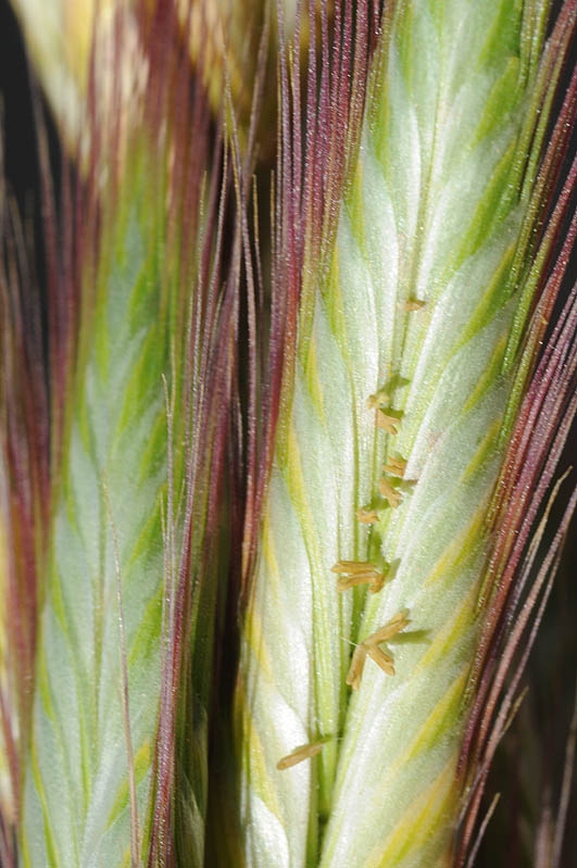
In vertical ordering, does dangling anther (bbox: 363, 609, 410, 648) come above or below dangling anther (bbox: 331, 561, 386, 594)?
below

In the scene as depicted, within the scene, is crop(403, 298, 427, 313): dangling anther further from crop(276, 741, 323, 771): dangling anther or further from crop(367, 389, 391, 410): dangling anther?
crop(276, 741, 323, 771): dangling anther

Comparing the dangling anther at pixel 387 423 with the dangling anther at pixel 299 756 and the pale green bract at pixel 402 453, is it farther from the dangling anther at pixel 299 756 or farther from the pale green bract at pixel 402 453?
the dangling anther at pixel 299 756

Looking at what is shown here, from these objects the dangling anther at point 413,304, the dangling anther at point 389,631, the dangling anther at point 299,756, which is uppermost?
the dangling anther at point 413,304

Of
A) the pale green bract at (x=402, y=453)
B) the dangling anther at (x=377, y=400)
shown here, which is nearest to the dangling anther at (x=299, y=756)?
the pale green bract at (x=402, y=453)

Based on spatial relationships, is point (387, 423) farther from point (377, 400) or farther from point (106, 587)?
point (106, 587)

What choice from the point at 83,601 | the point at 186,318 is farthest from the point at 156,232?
the point at 83,601

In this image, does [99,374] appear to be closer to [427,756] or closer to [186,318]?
[186,318]

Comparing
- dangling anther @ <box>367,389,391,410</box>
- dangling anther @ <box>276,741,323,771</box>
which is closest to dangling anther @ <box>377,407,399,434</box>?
dangling anther @ <box>367,389,391,410</box>

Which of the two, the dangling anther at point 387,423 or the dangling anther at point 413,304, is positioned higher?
the dangling anther at point 413,304
